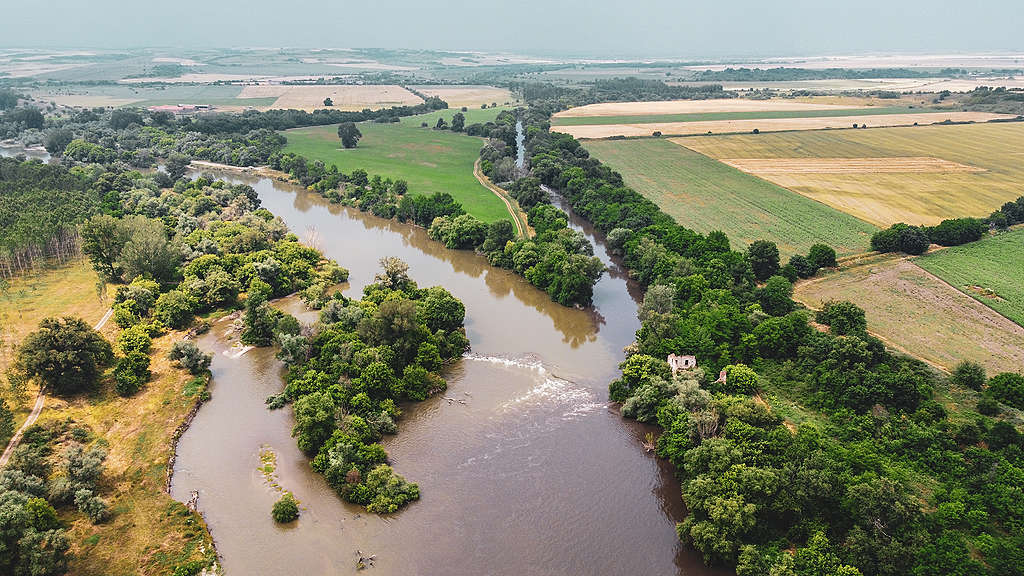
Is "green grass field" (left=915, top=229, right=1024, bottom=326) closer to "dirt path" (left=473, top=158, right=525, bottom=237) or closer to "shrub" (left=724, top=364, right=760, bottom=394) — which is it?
"shrub" (left=724, top=364, right=760, bottom=394)

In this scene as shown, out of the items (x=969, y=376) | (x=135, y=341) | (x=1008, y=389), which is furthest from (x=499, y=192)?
(x=1008, y=389)

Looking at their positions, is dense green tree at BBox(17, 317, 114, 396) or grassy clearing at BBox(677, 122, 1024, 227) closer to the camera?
dense green tree at BBox(17, 317, 114, 396)

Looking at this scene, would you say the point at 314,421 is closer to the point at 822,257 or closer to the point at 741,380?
the point at 741,380

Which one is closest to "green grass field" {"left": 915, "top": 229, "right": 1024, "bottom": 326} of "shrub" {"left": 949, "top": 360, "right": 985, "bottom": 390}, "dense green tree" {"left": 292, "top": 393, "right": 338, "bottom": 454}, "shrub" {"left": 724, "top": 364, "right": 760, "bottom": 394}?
"shrub" {"left": 949, "top": 360, "right": 985, "bottom": 390}

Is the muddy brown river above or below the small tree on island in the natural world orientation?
below

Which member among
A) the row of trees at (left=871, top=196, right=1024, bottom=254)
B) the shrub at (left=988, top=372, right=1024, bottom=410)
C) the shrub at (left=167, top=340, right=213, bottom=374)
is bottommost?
the shrub at (left=167, top=340, right=213, bottom=374)

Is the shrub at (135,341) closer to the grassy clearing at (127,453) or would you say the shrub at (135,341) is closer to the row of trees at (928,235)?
the grassy clearing at (127,453)
